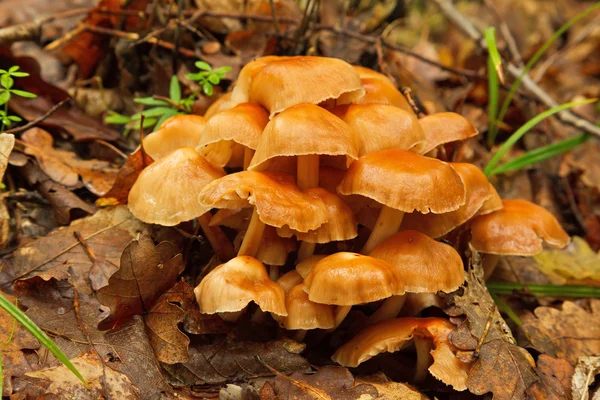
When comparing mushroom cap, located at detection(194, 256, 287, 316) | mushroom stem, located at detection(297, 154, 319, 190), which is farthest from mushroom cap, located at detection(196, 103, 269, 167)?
mushroom cap, located at detection(194, 256, 287, 316)

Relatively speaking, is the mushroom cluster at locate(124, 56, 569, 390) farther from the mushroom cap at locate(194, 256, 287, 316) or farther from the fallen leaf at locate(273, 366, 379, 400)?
the fallen leaf at locate(273, 366, 379, 400)

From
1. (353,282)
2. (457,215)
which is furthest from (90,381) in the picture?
(457,215)

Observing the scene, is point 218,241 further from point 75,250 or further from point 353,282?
point 353,282

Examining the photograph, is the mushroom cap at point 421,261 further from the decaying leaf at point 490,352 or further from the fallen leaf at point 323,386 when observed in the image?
the fallen leaf at point 323,386

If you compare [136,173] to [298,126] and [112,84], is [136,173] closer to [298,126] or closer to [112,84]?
[298,126]

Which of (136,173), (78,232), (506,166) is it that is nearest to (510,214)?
(506,166)

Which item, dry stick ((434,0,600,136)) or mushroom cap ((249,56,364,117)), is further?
dry stick ((434,0,600,136))

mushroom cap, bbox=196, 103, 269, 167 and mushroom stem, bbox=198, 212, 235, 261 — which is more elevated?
mushroom cap, bbox=196, 103, 269, 167
